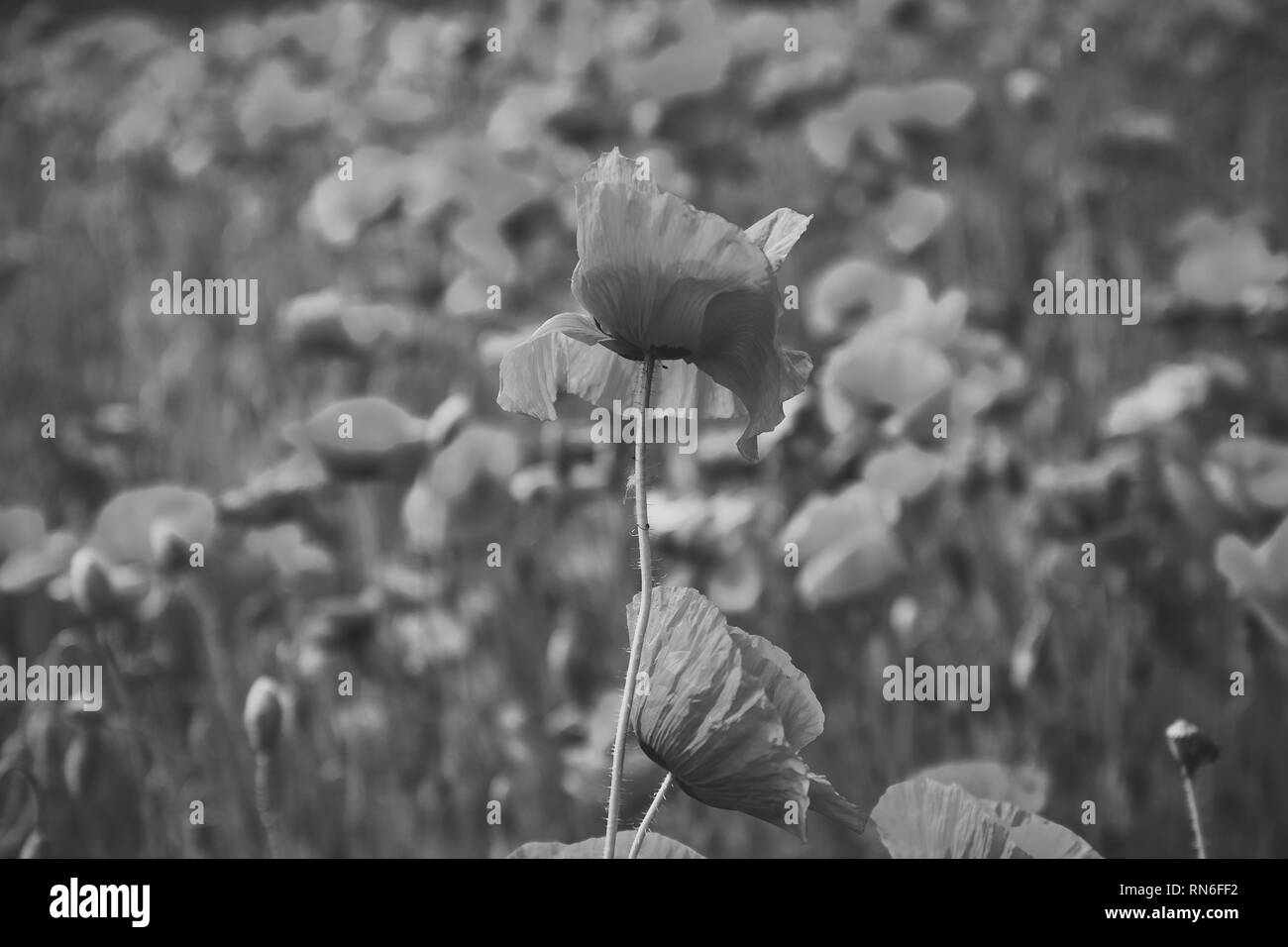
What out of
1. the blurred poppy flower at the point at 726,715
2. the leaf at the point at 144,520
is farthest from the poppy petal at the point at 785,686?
the leaf at the point at 144,520

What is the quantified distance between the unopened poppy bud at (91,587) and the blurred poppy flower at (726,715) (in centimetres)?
66

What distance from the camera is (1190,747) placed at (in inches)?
20.7

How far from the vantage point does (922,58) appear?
9.25ft

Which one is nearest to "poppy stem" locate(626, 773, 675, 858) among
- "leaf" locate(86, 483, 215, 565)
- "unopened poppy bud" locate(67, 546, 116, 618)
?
"unopened poppy bud" locate(67, 546, 116, 618)

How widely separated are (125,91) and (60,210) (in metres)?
0.29

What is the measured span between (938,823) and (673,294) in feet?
0.65

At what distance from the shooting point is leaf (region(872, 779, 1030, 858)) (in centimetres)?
45

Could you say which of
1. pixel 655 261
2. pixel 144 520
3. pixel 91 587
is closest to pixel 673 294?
pixel 655 261

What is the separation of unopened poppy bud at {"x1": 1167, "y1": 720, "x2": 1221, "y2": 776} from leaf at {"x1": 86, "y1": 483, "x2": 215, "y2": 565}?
2.87 feet

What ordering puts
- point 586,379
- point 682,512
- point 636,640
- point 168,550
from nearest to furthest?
point 636,640, point 586,379, point 168,550, point 682,512

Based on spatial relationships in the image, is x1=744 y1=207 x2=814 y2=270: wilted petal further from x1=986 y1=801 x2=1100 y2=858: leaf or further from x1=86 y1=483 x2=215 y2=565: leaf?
x1=86 y1=483 x2=215 y2=565: leaf

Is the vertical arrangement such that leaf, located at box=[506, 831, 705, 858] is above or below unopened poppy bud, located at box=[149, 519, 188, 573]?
below

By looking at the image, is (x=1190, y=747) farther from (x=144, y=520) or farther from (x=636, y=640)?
(x=144, y=520)
